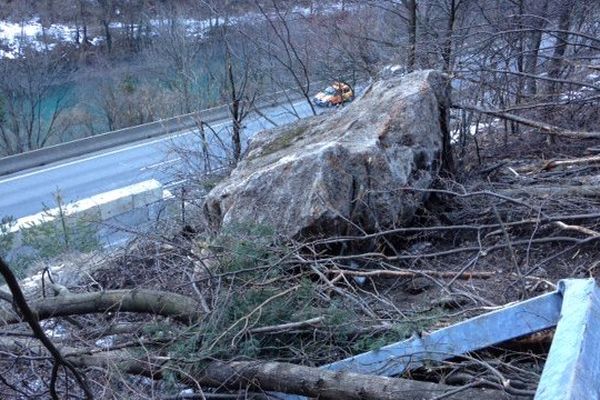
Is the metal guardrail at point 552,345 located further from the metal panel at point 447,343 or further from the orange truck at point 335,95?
the orange truck at point 335,95

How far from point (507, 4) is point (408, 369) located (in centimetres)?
952

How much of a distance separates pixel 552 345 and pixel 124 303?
95.4 inches

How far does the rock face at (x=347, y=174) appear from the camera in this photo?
501 centimetres

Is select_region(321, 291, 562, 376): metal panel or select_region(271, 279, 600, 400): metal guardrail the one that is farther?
select_region(321, 291, 562, 376): metal panel

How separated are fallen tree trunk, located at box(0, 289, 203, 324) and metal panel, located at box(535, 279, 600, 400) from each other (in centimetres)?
210

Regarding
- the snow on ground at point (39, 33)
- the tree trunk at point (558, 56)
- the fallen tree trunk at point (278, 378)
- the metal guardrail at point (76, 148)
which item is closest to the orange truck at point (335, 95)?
the tree trunk at point (558, 56)

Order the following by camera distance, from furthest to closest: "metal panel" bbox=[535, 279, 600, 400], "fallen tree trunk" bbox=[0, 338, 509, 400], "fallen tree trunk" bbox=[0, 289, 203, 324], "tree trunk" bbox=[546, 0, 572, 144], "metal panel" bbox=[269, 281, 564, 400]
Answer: "tree trunk" bbox=[546, 0, 572, 144]
"fallen tree trunk" bbox=[0, 289, 203, 324]
"metal panel" bbox=[269, 281, 564, 400]
"fallen tree trunk" bbox=[0, 338, 509, 400]
"metal panel" bbox=[535, 279, 600, 400]

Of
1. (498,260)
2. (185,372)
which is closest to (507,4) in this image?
(498,260)

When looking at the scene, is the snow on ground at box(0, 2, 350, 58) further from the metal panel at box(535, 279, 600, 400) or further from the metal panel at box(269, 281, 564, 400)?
the metal panel at box(535, 279, 600, 400)

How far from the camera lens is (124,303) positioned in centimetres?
409

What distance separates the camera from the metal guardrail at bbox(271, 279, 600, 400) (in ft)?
7.36

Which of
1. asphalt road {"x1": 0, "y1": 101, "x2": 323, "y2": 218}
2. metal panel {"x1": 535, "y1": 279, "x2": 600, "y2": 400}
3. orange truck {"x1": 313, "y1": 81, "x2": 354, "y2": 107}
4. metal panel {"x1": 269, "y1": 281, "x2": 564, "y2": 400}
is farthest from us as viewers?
asphalt road {"x1": 0, "y1": 101, "x2": 323, "y2": 218}

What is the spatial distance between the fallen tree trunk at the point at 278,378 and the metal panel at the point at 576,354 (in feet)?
1.67

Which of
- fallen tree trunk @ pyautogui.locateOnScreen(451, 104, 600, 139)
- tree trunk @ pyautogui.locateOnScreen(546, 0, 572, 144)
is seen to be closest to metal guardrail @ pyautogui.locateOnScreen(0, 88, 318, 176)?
tree trunk @ pyautogui.locateOnScreen(546, 0, 572, 144)
